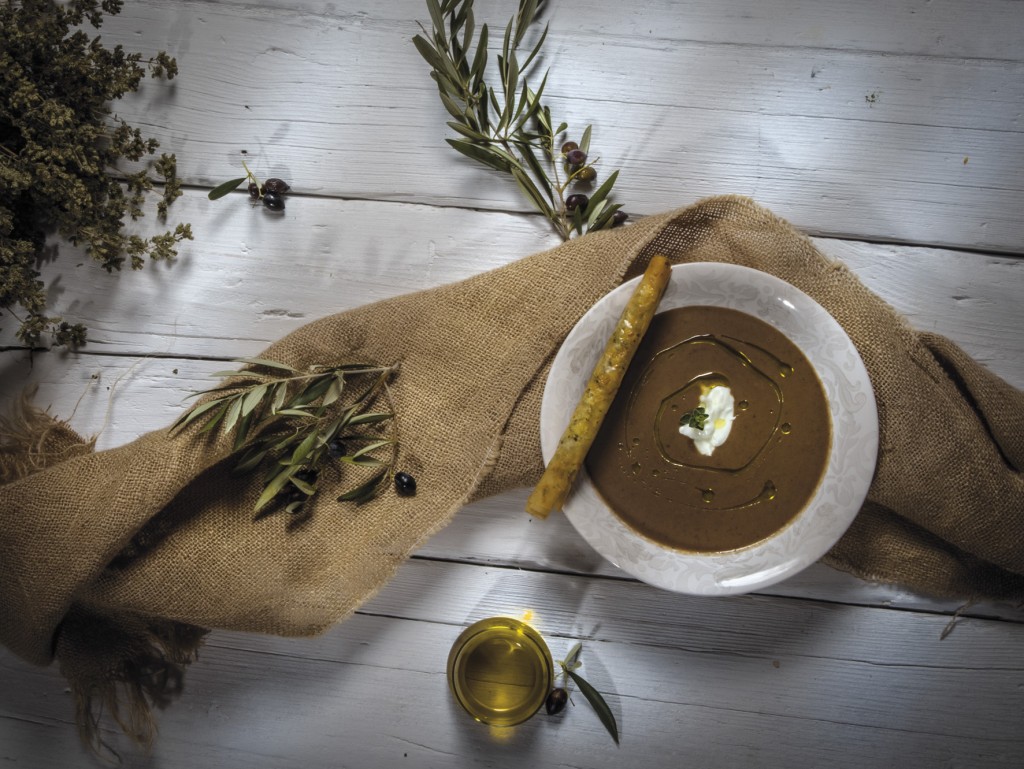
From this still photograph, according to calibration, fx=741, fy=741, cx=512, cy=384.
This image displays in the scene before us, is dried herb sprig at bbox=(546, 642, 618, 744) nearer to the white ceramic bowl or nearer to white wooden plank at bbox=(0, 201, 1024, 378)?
the white ceramic bowl

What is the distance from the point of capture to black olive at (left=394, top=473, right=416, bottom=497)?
1.48 m

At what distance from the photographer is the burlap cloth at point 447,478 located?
55.8 inches

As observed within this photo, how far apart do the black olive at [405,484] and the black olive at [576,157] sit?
2.40ft

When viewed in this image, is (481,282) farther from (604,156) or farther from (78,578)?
(78,578)

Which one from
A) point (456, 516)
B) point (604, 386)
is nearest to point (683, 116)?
point (604, 386)

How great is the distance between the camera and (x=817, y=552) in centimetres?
133

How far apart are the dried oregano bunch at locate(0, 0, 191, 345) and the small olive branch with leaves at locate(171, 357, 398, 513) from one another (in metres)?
0.40

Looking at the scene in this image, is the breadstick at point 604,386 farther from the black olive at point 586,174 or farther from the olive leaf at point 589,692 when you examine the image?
the olive leaf at point 589,692

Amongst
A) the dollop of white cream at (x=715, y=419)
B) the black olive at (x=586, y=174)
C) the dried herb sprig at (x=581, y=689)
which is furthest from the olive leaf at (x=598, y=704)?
the black olive at (x=586, y=174)

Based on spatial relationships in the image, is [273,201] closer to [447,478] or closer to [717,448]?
[447,478]

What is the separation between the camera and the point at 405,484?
148cm

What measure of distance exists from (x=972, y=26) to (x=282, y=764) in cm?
219

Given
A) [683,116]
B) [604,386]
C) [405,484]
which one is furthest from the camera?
[683,116]

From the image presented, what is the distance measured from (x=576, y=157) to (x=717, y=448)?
0.66 meters
